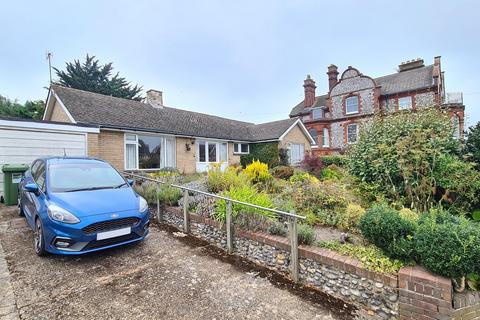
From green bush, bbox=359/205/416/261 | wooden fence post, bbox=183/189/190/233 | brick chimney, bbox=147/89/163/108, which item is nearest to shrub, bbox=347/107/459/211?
green bush, bbox=359/205/416/261

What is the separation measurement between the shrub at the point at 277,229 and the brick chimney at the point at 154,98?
14019 mm

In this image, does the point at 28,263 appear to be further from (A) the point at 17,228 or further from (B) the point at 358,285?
(B) the point at 358,285

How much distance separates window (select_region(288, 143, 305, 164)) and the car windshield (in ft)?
48.5

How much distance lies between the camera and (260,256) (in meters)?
4.01

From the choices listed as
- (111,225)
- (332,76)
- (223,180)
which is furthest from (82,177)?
(332,76)

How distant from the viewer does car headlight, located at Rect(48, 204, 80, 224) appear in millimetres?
3471

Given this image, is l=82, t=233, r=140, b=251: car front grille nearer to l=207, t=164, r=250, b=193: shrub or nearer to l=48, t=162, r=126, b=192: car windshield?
l=48, t=162, r=126, b=192: car windshield

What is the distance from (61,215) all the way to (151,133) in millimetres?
8903

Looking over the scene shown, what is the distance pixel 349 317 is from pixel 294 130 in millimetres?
17476

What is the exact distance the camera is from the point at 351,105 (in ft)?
82.6

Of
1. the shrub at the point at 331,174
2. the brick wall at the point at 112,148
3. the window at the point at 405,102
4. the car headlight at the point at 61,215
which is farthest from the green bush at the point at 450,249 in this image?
the window at the point at 405,102

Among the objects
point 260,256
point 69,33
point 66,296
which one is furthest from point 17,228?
point 69,33

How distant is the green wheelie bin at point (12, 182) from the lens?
23.2ft

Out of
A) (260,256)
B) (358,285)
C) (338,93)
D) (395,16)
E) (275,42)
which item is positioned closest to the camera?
(358,285)
